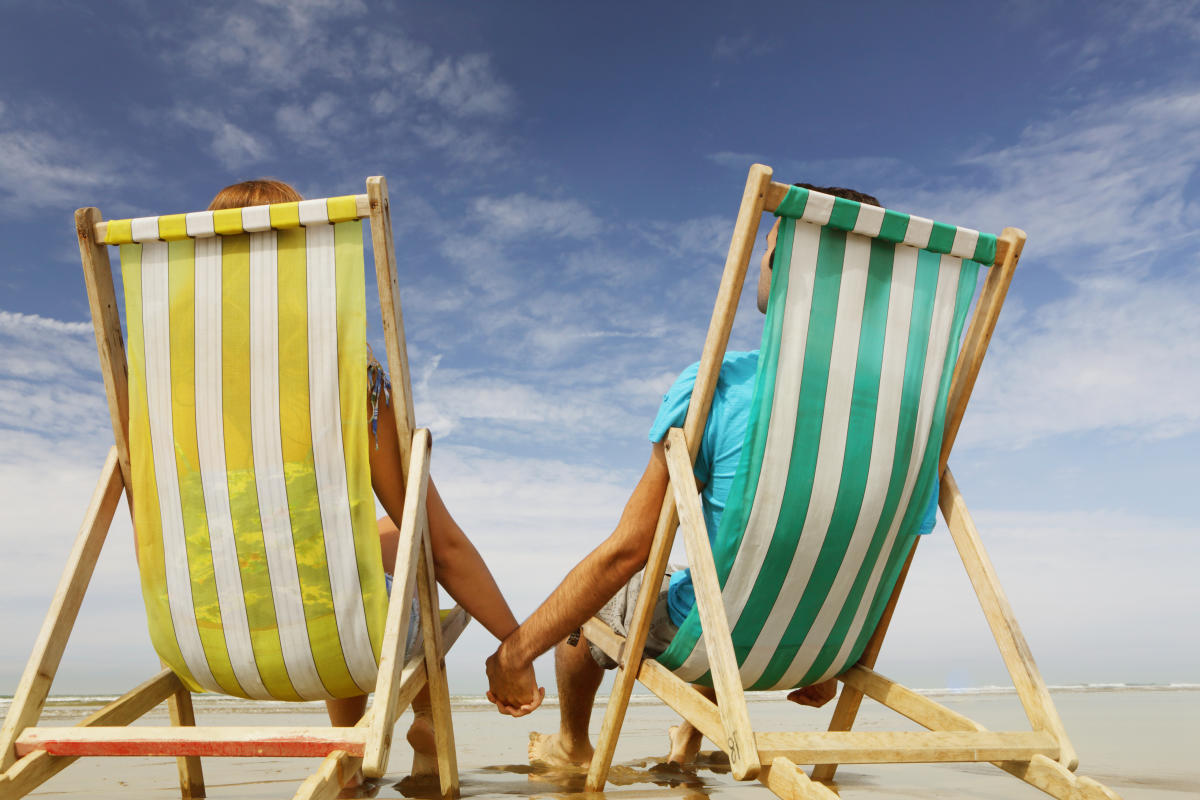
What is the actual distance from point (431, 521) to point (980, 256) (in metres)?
1.66

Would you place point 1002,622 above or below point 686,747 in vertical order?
above

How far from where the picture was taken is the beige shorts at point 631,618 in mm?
2543

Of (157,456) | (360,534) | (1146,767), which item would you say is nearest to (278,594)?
(360,534)

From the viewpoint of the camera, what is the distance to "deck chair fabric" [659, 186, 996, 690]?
207cm

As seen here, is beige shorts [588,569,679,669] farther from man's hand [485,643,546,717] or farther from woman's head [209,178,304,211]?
woman's head [209,178,304,211]

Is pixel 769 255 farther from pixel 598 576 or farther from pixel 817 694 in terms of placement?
pixel 817 694

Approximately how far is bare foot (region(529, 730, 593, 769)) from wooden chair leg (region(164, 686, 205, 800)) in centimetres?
120

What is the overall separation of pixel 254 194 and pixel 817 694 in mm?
2406

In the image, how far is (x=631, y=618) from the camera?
2486 millimetres

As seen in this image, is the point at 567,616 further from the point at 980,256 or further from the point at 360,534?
the point at 980,256

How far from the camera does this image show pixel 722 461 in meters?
2.26

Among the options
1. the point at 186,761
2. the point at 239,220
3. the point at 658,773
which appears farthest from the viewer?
the point at 658,773

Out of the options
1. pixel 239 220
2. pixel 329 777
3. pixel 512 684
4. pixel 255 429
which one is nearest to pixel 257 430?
pixel 255 429

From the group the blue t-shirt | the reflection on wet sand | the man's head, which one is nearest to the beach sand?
the reflection on wet sand
